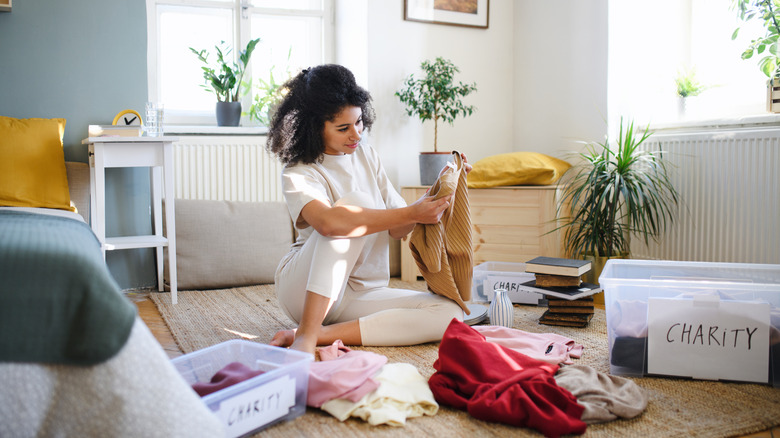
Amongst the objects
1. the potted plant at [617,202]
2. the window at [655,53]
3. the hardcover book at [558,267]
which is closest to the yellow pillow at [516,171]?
the potted plant at [617,202]

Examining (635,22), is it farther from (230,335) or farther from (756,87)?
(230,335)

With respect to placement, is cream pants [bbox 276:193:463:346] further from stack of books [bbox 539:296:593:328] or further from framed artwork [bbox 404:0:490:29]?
framed artwork [bbox 404:0:490:29]

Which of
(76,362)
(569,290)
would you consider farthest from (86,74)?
(76,362)

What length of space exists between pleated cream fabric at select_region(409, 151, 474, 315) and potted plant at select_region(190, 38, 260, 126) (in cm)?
185

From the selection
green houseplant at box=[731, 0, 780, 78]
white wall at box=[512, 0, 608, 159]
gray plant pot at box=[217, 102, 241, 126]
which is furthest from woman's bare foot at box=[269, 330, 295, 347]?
green houseplant at box=[731, 0, 780, 78]

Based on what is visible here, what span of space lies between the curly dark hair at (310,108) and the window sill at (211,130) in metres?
1.45

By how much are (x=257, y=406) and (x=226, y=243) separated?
6.50 ft

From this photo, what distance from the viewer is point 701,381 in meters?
1.75

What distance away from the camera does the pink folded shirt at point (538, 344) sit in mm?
1860

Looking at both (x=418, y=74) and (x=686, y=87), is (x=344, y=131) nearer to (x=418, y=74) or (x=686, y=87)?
(x=418, y=74)

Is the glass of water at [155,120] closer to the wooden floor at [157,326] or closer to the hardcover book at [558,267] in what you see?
the wooden floor at [157,326]

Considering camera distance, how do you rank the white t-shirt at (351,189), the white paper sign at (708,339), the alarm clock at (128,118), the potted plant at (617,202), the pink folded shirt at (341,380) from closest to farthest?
the pink folded shirt at (341,380)
the white paper sign at (708,339)
the white t-shirt at (351,189)
the potted plant at (617,202)
the alarm clock at (128,118)

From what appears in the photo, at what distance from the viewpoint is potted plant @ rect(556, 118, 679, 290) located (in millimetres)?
2900

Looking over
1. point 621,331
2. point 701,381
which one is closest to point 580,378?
point 621,331
